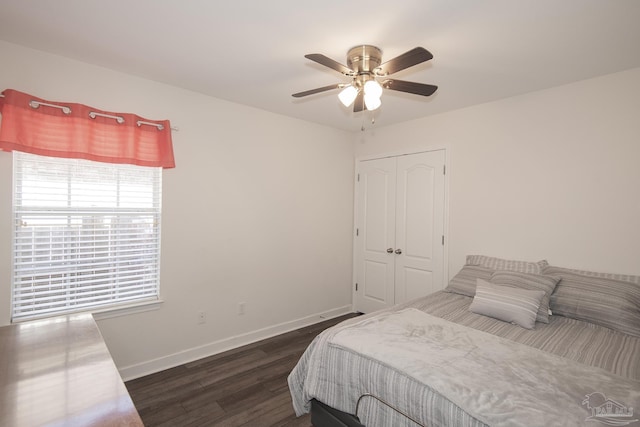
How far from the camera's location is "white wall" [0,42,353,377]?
242 centimetres

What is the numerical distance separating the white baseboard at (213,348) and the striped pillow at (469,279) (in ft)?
5.76

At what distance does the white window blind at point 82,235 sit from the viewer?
2217mm

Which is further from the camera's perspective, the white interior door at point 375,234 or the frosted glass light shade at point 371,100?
the white interior door at point 375,234

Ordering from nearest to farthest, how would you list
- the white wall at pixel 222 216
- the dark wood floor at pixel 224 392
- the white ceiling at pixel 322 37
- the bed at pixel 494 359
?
the bed at pixel 494 359 → the white ceiling at pixel 322 37 → the dark wood floor at pixel 224 392 → the white wall at pixel 222 216

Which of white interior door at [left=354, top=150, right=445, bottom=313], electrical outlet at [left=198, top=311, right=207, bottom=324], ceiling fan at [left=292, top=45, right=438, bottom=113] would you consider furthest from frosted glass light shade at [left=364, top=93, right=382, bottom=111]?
electrical outlet at [left=198, top=311, right=207, bottom=324]

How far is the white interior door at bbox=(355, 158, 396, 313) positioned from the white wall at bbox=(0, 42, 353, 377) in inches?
10.6

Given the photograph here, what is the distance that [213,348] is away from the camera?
3.09m

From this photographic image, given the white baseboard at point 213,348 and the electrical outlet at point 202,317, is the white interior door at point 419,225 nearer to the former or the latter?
the white baseboard at point 213,348

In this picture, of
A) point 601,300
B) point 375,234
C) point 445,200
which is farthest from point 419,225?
point 601,300

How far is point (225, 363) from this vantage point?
291 centimetres

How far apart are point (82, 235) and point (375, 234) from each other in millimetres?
3070

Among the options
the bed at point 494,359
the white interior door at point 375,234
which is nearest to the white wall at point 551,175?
the bed at point 494,359

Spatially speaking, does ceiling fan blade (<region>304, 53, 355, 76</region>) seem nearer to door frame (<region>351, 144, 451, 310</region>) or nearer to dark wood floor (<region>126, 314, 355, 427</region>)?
door frame (<region>351, 144, 451, 310</region>)

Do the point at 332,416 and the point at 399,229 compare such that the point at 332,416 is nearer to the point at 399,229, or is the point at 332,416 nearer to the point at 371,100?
the point at 371,100
